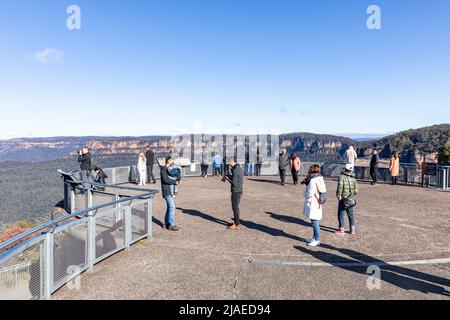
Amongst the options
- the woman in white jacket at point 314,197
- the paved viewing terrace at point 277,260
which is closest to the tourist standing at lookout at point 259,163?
the paved viewing terrace at point 277,260

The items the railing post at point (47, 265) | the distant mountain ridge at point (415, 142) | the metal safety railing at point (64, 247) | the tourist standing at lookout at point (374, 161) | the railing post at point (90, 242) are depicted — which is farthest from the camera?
the distant mountain ridge at point (415, 142)

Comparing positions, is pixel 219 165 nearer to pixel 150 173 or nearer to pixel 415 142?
pixel 150 173

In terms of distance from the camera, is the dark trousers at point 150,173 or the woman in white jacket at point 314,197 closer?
the woman in white jacket at point 314,197

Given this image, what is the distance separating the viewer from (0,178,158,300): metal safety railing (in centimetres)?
435

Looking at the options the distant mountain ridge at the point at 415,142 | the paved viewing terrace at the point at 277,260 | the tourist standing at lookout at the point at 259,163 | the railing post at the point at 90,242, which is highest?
→ the distant mountain ridge at the point at 415,142

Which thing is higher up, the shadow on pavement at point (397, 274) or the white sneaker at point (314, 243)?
the white sneaker at point (314, 243)

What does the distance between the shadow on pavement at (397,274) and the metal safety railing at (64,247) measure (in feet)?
12.4

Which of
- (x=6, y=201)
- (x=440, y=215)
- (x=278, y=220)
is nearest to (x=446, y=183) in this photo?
(x=440, y=215)

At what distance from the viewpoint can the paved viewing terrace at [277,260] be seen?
16.8 ft

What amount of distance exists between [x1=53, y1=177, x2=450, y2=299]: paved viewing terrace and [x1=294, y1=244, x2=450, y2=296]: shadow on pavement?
2 cm

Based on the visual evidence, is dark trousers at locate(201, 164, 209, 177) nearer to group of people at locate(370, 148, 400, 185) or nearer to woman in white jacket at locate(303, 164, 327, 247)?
group of people at locate(370, 148, 400, 185)

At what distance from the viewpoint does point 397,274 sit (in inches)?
227

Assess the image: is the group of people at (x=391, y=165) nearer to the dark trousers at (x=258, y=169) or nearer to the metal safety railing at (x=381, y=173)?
the metal safety railing at (x=381, y=173)
